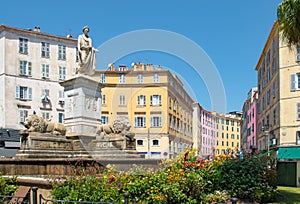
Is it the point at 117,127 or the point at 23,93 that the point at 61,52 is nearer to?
the point at 23,93

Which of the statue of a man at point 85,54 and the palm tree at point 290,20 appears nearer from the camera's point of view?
the palm tree at point 290,20

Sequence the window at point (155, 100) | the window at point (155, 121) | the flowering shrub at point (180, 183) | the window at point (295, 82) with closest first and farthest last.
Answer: the flowering shrub at point (180, 183) → the window at point (155, 100) → the window at point (155, 121) → the window at point (295, 82)

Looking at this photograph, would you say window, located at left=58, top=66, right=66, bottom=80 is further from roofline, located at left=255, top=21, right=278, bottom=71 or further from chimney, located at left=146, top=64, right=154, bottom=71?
chimney, located at left=146, top=64, right=154, bottom=71

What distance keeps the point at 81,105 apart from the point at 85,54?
2.58 metres

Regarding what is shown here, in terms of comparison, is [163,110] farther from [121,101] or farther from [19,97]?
[19,97]

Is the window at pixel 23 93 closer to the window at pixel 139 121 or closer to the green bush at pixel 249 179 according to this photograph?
the window at pixel 139 121

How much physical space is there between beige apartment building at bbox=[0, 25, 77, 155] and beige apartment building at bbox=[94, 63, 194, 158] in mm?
27561

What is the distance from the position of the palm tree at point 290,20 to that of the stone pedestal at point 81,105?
853 centimetres

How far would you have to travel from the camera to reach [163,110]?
17094 mm

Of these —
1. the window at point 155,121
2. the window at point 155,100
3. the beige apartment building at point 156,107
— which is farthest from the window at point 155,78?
the window at point 155,121

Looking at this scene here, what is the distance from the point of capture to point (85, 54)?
1694 cm

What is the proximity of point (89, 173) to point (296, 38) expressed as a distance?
900cm

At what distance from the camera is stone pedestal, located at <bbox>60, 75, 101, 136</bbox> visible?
1597 cm

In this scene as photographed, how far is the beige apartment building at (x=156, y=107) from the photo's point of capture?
624 inches
